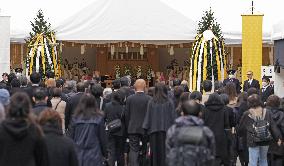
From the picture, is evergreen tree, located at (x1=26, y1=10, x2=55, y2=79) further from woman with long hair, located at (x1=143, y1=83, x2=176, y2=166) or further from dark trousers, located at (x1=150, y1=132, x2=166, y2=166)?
woman with long hair, located at (x1=143, y1=83, x2=176, y2=166)

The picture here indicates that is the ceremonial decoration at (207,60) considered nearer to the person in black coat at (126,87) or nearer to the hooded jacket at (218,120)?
the person in black coat at (126,87)

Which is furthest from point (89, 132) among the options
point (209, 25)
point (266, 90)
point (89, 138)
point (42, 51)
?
point (209, 25)

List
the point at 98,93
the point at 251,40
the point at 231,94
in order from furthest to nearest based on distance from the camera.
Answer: the point at 251,40 < the point at 231,94 < the point at 98,93

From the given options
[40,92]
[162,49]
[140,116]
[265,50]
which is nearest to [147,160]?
[140,116]

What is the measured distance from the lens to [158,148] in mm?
10602

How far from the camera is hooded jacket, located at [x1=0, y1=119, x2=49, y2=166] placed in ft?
20.2

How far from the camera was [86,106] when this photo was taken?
8469mm

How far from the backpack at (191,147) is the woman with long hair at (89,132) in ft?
5.29

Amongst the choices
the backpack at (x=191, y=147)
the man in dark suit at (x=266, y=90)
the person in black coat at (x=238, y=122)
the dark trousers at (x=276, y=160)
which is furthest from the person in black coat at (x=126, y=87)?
the man in dark suit at (x=266, y=90)

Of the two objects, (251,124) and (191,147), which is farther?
(251,124)

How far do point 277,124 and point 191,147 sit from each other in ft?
10.7

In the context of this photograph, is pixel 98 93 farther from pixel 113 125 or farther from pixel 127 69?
pixel 127 69

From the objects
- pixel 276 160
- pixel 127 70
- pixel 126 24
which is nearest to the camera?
pixel 276 160

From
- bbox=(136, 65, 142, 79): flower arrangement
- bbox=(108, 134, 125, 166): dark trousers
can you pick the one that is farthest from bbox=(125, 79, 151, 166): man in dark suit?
bbox=(136, 65, 142, 79): flower arrangement
